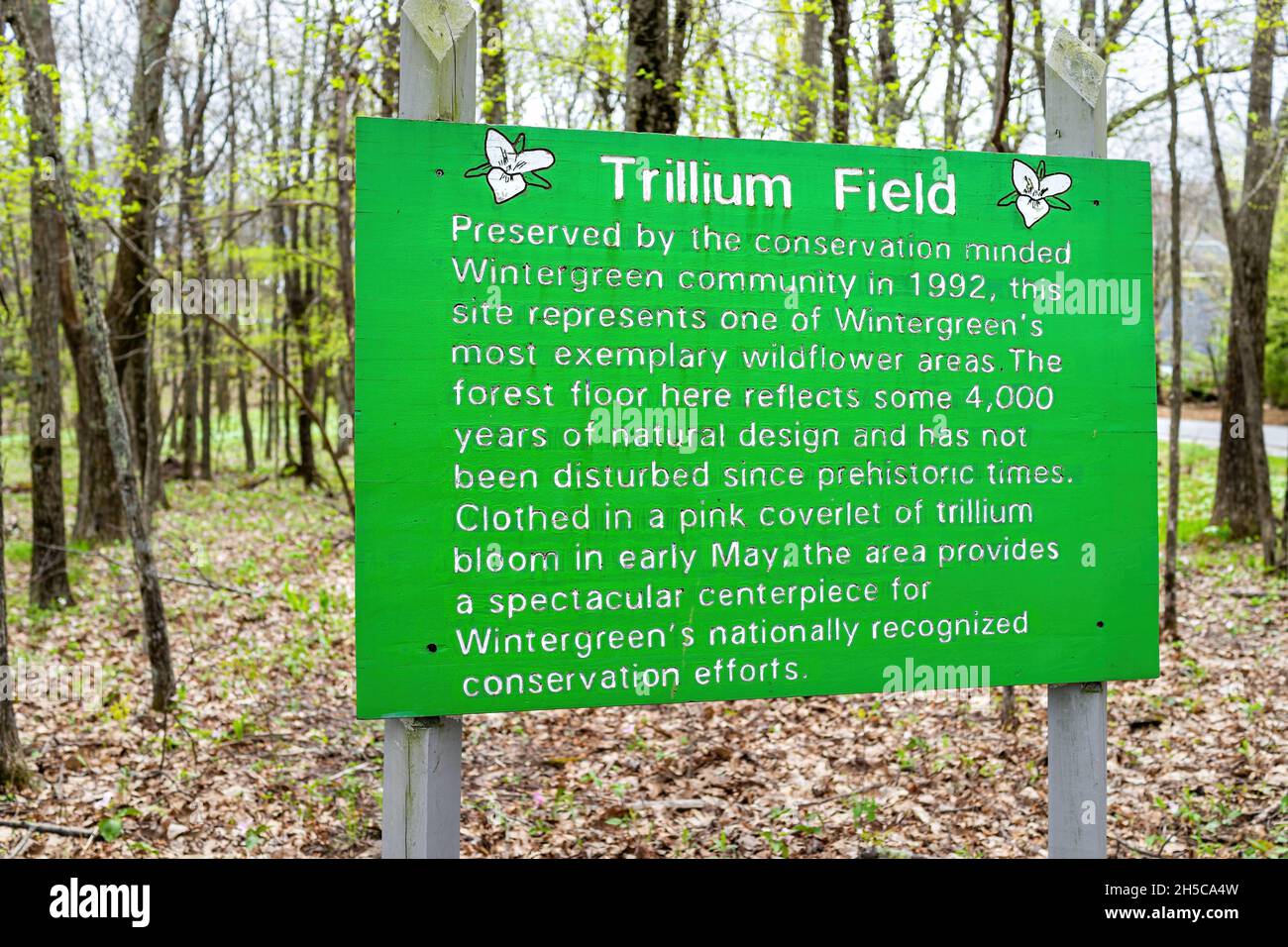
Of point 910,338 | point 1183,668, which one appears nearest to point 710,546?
point 910,338

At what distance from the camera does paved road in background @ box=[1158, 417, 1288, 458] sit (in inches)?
894

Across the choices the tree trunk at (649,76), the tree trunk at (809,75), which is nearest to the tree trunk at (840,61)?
the tree trunk at (809,75)

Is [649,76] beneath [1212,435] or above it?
above

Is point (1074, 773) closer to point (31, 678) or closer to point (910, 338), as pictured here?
point (910, 338)

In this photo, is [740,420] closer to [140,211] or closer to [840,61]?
[840,61]

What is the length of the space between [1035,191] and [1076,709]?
6.45 feet

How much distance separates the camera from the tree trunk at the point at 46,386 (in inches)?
397

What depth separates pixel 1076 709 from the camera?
3.64 metres

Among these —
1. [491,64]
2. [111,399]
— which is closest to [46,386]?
[111,399]

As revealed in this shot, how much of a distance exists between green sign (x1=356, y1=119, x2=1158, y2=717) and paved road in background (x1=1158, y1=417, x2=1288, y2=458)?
2124 cm

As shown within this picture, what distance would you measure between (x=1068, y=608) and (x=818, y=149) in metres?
1.91

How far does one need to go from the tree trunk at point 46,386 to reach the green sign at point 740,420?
7836 mm

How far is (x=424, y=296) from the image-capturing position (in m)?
2.98

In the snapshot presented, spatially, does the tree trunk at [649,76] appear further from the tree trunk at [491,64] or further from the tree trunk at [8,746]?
the tree trunk at [8,746]
